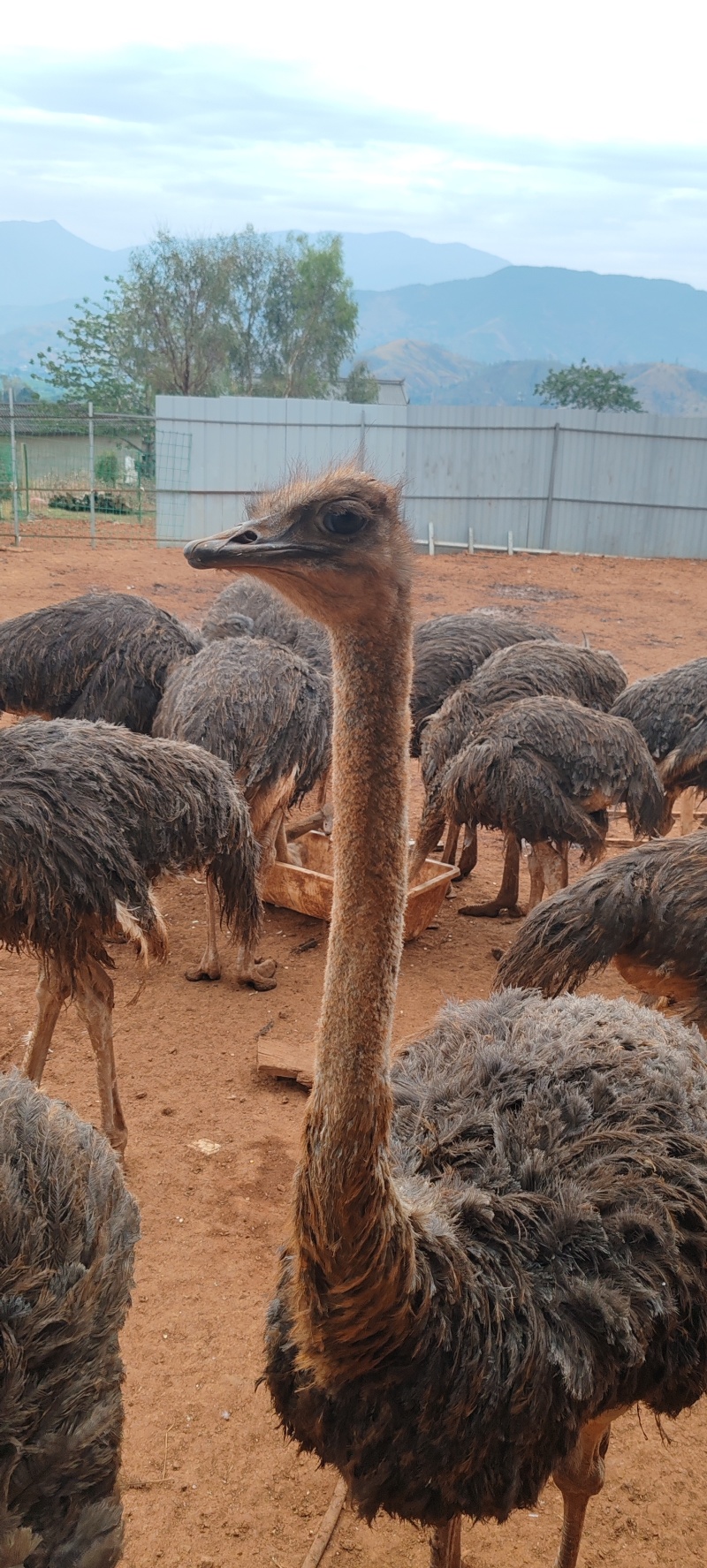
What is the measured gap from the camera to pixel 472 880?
23.5 ft

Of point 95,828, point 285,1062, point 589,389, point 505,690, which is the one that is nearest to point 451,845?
point 505,690

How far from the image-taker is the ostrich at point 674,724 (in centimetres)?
654

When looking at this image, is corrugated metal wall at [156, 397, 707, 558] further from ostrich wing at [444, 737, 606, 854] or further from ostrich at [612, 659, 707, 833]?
ostrich wing at [444, 737, 606, 854]

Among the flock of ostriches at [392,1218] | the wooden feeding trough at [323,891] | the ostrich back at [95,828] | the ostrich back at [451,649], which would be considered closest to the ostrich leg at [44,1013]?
the ostrich back at [95,828]

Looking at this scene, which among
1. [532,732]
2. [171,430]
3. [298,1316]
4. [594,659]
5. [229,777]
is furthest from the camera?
[171,430]

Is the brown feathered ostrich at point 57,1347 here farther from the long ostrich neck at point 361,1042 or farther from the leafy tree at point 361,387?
the leafy tree at point 361,387

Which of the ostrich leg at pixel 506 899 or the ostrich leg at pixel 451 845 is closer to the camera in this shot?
the ostrich leg at pixel 506 899

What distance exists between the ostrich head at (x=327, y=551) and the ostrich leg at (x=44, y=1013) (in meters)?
2.22

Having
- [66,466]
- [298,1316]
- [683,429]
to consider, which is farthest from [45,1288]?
[66,466]

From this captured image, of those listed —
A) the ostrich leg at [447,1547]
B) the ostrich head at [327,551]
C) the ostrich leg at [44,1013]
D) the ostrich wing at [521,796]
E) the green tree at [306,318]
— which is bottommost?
the ostrich leg at [447,1547]

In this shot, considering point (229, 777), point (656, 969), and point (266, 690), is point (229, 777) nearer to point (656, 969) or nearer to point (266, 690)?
point (266, 690)

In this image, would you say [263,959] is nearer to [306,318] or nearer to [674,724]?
[674,724]

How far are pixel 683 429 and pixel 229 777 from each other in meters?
18.9

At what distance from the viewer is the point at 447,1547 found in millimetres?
2666
